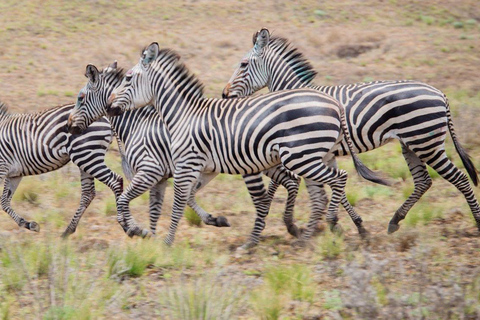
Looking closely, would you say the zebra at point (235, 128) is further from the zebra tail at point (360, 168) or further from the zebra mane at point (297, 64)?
the zebra mane at point (297, 64)

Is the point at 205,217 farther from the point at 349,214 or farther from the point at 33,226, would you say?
the point at 33,226

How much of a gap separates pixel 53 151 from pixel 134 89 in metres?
1.63

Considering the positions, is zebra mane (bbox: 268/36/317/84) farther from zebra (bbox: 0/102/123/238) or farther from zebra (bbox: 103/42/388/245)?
zebra (bbox: 0/102/123/238)

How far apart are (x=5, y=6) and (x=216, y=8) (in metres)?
7.20

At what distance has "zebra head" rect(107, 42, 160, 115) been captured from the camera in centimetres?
847

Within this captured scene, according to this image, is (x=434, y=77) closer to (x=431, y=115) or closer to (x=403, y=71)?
(x=403, y=71)

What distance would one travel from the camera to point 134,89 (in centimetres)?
851

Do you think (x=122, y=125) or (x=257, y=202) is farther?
(x=122, y=125)

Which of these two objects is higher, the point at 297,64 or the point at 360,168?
the point at 297,64

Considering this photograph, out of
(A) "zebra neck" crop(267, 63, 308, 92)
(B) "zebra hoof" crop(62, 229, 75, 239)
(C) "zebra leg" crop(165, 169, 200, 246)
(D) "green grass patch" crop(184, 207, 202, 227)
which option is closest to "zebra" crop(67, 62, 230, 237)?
(D) "green grass patch" crop(184, 207, 202, 227)

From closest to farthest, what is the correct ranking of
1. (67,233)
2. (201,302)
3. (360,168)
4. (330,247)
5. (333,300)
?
1. (201,302)
2. (333,300)
3. (330,247)
4. (360,168)
5. (67,233)

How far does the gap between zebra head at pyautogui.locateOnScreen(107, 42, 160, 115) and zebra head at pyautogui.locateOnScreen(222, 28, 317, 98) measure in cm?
137

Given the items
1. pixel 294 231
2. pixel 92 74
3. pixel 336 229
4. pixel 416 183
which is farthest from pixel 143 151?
pixel 416 183

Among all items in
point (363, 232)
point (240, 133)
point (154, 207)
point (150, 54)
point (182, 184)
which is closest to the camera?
point (240, 133)
